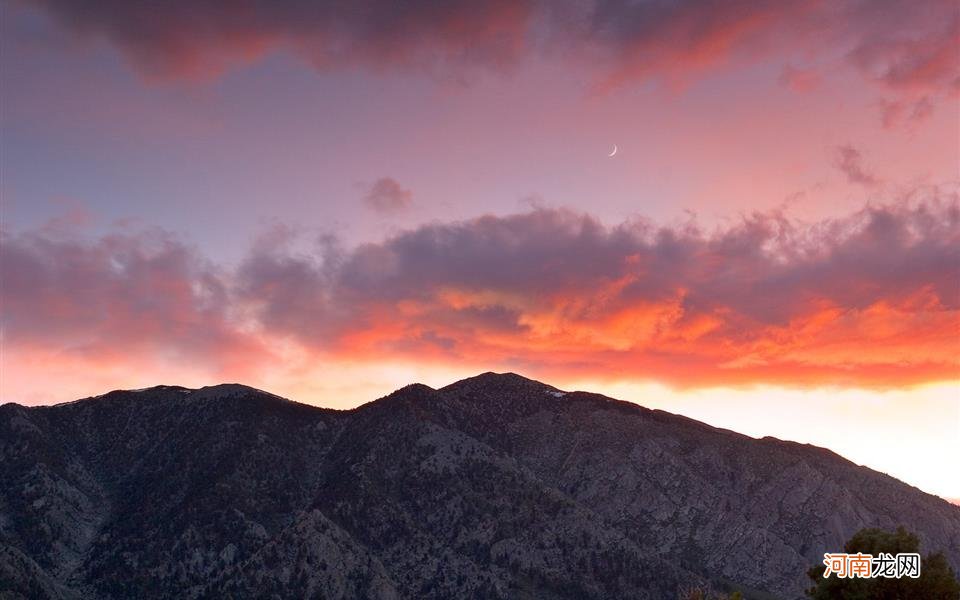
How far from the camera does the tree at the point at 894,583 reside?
7675cm

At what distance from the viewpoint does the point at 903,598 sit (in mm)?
76625

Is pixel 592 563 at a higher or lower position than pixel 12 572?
higher

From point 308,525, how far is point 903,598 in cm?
13979

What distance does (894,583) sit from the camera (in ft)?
252

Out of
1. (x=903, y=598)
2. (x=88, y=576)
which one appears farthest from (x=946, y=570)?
(x=88, y=576)

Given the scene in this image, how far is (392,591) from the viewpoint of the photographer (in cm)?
18400

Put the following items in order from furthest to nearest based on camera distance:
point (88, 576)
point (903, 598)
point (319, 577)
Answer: point (88, 576)
point (319, 577)
point (903, 598)

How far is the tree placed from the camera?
76.8m

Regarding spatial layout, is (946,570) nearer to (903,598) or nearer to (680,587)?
(903,598)

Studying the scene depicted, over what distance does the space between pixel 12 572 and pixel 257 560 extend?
44.9 metres

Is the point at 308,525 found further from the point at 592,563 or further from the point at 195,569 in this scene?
the point at 592,563

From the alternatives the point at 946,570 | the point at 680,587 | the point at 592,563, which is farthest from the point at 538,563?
the point at 946,570

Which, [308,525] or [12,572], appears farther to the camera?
[308,525]

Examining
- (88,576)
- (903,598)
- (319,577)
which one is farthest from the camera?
(88,576)
